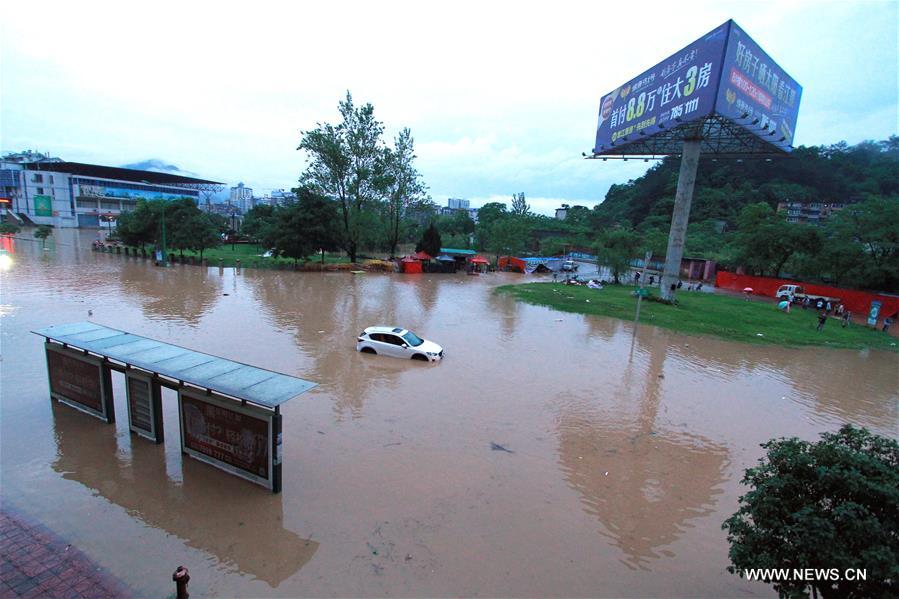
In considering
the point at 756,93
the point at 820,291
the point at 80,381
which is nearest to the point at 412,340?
the point at 80,381

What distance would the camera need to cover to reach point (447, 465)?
30.0 ft

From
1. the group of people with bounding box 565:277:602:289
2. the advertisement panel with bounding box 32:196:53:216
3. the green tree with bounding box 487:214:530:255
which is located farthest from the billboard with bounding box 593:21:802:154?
the advertisement panel with bounding box 32:196:53:216

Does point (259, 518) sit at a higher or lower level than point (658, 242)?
lower

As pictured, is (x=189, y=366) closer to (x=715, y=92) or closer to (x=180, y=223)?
(x=715, y=92)

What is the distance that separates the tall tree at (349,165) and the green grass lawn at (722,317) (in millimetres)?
19557

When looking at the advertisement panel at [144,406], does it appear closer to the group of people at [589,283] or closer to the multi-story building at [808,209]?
the group of people at [589,283]

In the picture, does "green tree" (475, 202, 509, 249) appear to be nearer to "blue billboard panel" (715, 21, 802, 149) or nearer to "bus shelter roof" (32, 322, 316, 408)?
"blue billboard panel" (715, 21, 802, 149)

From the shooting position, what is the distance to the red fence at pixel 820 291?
32250 millimetres

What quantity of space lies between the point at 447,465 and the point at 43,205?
393 ft

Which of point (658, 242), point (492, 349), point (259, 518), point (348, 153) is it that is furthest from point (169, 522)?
point (658, 242)

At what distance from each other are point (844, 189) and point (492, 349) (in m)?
95.2

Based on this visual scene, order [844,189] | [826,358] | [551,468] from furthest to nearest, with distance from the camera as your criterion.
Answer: [844,189]
[826,358]
[551,468]

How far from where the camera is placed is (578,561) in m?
6.66

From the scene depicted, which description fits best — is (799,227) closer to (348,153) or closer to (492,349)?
(492,349)
